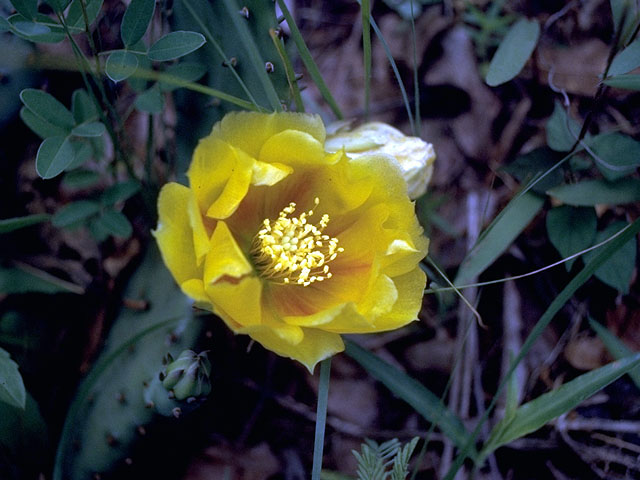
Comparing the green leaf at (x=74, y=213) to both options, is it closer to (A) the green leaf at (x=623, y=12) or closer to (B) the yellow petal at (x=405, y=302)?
(B) the yellow petal at (x=405, y=302)

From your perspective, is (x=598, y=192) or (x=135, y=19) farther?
(x=598, y=192)

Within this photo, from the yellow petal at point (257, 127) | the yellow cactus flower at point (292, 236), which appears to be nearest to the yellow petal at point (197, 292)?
the yellow cactus flower at point (292, 236)

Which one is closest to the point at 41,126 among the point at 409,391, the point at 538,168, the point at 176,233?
the point at 176,233

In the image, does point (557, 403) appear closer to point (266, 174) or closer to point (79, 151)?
point (266, 174)

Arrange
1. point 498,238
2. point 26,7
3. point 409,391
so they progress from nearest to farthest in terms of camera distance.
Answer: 1. point 26,7
2. point 409,391
3. point 498,238

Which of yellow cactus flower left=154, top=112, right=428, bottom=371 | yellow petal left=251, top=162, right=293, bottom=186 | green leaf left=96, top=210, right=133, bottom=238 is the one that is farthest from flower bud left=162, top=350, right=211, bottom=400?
green leaf left=96, top=210, right=133, bottom=238

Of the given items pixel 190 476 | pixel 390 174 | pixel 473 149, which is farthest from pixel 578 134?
pixel 190 476
